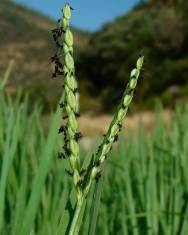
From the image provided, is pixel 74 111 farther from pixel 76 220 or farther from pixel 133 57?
pixel 133 57

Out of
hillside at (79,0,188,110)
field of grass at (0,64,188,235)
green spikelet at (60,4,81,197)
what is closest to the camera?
green spikelet at (60,4,81,197)

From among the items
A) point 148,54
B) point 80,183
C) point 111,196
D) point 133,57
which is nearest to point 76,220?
point 80,183

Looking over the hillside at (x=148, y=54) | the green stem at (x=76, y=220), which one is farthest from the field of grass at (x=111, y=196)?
the hillside at (x=148, y=54)

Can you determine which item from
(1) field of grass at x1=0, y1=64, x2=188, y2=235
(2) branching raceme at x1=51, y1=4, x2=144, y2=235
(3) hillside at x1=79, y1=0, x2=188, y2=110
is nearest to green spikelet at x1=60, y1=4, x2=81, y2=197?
(2) branching raceme at x1=51, y1=4, x2=144, y2=235

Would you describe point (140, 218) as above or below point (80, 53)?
below

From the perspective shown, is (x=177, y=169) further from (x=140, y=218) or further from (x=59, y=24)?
(x=59, y=24)

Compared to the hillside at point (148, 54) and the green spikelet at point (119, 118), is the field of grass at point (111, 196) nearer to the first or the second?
the green spikelet at point (119, 118)

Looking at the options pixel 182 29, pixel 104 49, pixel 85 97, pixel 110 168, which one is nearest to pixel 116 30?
pixel 104 49

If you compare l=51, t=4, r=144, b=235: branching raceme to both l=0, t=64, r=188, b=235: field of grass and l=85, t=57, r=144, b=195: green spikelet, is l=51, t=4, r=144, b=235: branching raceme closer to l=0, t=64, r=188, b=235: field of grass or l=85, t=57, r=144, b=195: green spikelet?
l=85, t=57, r=144, b=195: green spikelet
